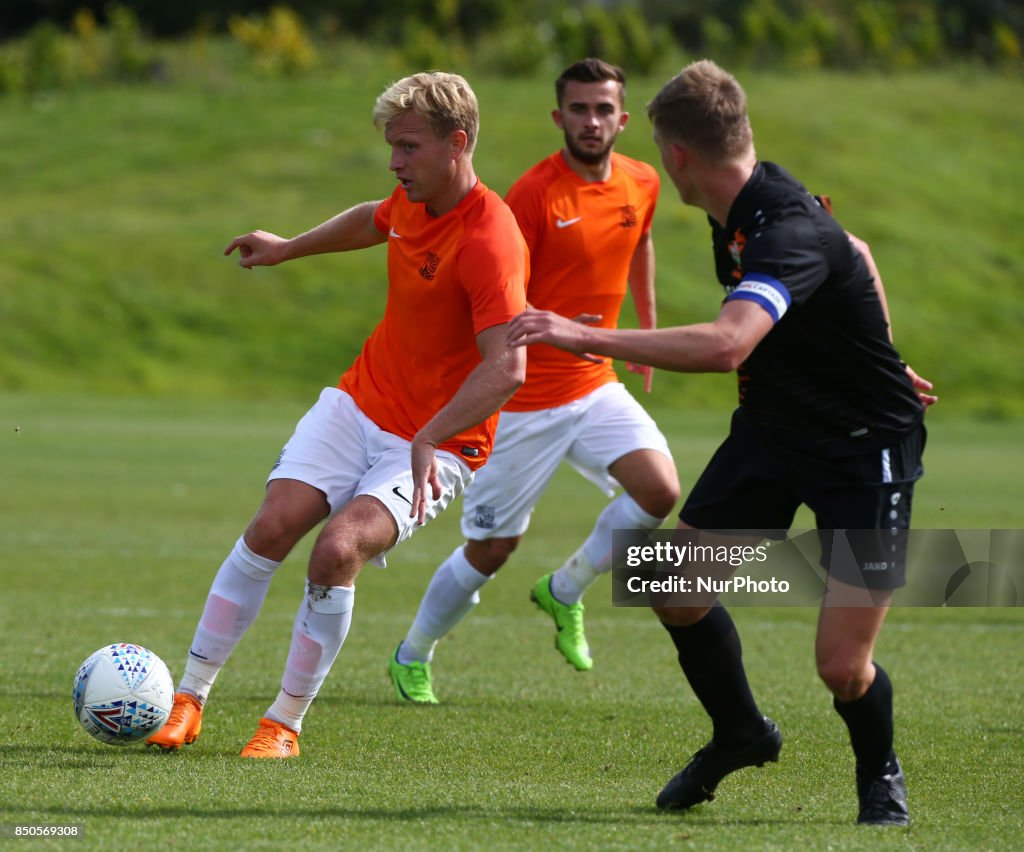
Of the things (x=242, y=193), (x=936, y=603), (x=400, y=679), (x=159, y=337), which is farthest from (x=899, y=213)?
(x=400, y=679)

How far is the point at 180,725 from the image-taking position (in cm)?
561

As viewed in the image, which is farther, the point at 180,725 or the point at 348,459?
the point at 348,459

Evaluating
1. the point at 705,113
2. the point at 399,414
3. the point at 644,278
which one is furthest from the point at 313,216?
the point at 705,113

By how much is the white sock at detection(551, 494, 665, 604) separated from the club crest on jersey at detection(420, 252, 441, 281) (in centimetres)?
213

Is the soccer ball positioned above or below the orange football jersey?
below

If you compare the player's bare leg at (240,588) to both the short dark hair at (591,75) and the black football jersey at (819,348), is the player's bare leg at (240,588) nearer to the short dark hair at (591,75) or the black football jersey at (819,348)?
the black football jersey at (819,348)

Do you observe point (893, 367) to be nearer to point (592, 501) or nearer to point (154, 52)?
point (592, 501)

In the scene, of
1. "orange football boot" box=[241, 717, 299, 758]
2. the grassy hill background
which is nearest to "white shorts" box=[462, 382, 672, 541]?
"orange football boot" box=[241, 717, 299, 758]

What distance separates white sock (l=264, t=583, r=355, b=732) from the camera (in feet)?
18.1

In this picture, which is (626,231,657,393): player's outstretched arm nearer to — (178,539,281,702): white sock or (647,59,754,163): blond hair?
(178,539,281,702): white sock

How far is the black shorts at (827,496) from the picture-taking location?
15.1 feet

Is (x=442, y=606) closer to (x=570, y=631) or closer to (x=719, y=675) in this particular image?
(x=570, y=631)

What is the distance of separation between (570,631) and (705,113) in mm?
3608

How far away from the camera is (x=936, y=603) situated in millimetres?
10398
